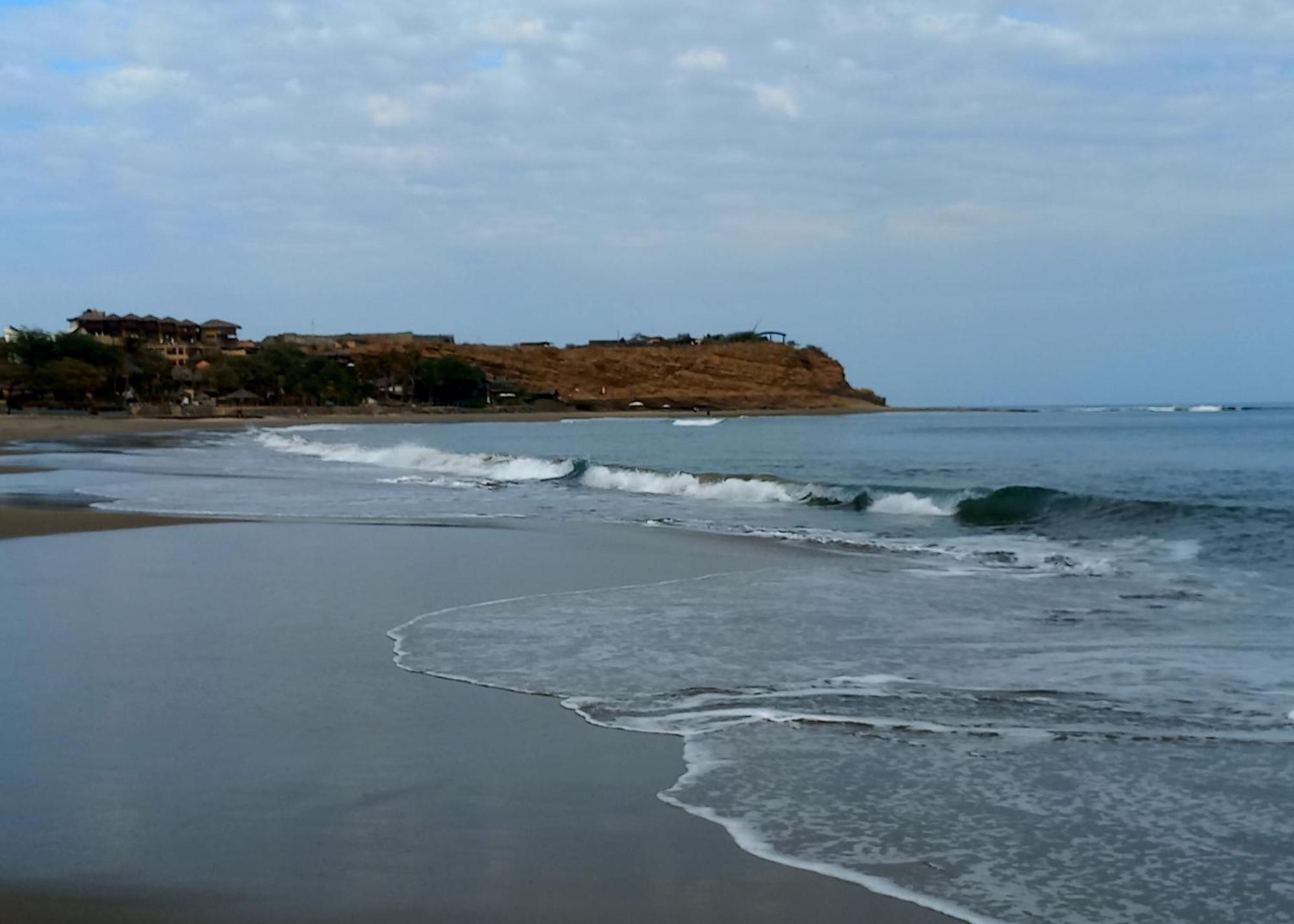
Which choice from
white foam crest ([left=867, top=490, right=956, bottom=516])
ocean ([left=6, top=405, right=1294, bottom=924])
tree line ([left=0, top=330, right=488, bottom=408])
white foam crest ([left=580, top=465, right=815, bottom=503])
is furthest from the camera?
tree line ([left=0, top=330, right=488, bottom=408])

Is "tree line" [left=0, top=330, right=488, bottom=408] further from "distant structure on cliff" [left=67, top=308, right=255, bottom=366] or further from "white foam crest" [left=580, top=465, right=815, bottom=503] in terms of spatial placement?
"white foam crest" [left=580, top=465, right=815, bottom=503]

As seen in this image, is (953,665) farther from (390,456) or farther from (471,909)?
(390,456)

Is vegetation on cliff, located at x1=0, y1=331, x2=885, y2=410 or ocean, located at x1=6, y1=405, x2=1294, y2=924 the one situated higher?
vegetation on cliff, located at x1=0, y1=331, x2=885, y2=410

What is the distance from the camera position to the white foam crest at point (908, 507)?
1758cm

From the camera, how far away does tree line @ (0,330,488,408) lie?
273ft

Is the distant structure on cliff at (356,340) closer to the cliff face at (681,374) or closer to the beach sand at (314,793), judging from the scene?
the cliff face at (681,374)

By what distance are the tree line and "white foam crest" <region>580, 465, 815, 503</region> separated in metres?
68.9

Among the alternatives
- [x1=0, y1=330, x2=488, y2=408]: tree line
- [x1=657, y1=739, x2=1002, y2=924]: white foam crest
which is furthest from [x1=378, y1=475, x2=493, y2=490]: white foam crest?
[x1=0, y1=330, x2=488, y2=408]: tree line

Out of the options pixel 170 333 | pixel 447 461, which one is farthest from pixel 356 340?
pixel 447 461

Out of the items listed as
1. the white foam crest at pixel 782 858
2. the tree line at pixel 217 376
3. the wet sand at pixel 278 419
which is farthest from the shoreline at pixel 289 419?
the white foam crest at pixel 782 858

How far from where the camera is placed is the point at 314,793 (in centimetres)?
421

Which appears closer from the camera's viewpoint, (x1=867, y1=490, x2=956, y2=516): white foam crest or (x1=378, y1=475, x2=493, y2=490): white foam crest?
(x1=867, y1=490, x2=956, y2=516): white foam crest

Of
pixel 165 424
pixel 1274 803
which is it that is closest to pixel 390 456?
pixel 1274 803

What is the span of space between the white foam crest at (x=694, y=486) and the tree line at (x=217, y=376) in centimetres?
6887
